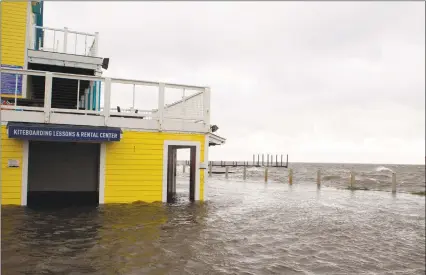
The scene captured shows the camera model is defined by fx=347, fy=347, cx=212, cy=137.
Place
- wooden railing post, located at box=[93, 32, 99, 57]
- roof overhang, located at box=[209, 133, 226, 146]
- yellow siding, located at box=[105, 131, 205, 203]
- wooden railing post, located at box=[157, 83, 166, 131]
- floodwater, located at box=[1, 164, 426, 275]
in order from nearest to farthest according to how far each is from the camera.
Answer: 1. floodwater, located at box=[1, 164, 426, 275]
2. yellow siding, located at box=[105, 131, 205, 203]
3. wooden railing post, located at box=[157, 83, 166, 131]
4. roof overhang, located at box=[209, 133, 226, 146]
5. wooden railing post, located at box=[93, 32, 99, 57]

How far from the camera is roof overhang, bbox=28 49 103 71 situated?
45.6 ft

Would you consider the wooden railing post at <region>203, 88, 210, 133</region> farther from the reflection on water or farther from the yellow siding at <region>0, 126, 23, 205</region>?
the yellow siding at <region>0, 126, 23, 205</region>

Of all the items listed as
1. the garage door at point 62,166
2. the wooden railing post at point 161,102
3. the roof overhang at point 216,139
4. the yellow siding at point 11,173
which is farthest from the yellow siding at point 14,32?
the roof overhang at point 216,139

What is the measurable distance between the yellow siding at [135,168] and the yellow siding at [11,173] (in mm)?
2450

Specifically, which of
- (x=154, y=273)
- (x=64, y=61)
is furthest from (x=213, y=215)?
(x=64, y=61)

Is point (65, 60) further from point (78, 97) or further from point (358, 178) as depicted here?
point (358, 178)

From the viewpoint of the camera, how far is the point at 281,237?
8000 mm

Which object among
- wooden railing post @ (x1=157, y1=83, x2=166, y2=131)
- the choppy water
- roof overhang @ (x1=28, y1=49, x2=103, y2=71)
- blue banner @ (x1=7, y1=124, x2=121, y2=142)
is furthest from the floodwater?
the choppy water

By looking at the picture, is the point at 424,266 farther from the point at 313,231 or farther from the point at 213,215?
the point at 213,215

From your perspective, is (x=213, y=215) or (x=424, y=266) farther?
(x=213, y=215)

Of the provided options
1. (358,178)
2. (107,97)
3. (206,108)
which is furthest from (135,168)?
(358,178)

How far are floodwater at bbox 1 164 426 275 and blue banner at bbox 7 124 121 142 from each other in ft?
6.63

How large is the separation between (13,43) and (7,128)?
5.56 metres

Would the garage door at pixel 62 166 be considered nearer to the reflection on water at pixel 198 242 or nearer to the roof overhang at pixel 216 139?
the reflection on water at pixel 198 242
